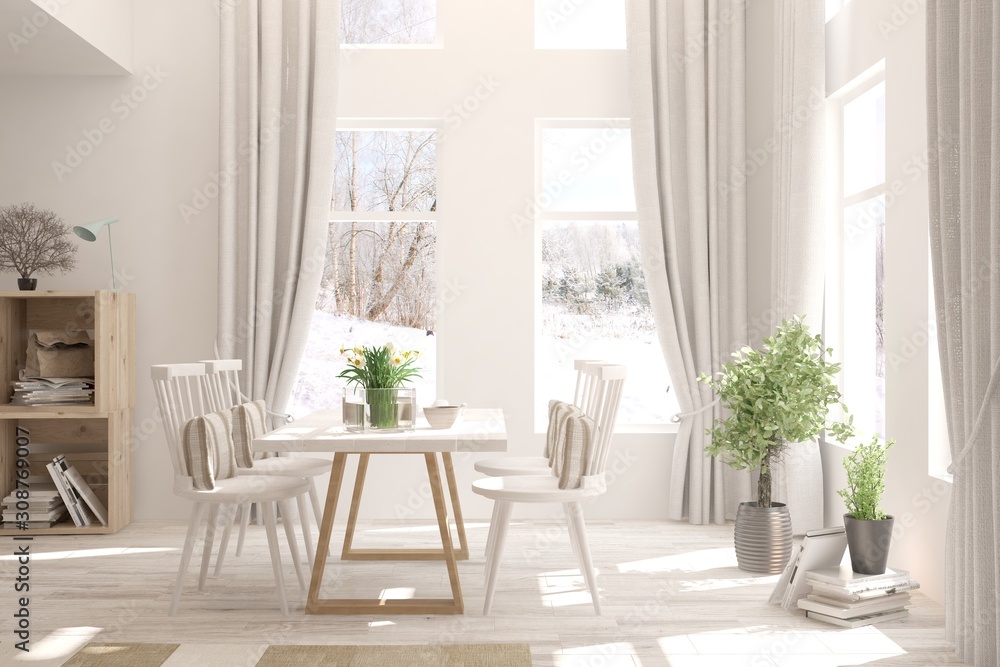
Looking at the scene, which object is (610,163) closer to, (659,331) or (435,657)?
(659,331)

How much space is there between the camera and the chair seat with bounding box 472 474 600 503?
2.97 metres

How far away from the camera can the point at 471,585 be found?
344 centimetres

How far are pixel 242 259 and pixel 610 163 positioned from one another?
2.08m

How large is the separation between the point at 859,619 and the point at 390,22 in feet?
12.4

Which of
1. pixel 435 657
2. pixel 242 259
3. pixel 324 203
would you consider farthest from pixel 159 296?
pixel 435 657

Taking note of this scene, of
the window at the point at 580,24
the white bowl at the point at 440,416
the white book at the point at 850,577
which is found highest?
the window at the point at 580,24

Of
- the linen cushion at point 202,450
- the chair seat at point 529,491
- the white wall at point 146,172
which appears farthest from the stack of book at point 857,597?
the white wall at point 146,172

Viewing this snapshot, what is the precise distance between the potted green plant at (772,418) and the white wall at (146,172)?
112 inches

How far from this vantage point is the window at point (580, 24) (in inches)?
193

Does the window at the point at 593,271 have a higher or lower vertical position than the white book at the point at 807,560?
higher

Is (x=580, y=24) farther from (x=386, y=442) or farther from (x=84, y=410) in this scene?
(x=84, y=410)

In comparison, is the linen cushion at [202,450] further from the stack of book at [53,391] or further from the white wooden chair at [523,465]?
the stack of book at [53,391]

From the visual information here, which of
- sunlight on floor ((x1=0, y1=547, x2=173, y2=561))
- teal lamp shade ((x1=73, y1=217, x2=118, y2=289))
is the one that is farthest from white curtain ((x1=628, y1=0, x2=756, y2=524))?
teal lamp shade ((x1=73, y1=217, x2=118, y2=289))

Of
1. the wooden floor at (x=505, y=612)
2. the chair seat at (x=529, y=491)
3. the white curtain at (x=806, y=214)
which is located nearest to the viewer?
the wooden floor at (x=505, y=612)
